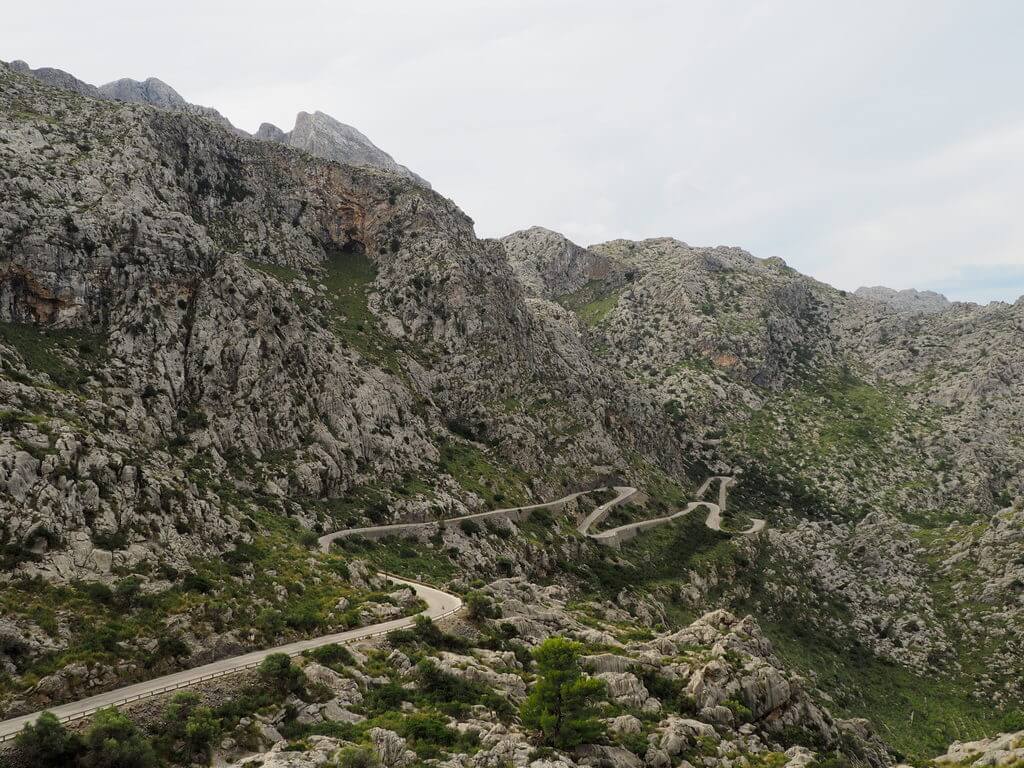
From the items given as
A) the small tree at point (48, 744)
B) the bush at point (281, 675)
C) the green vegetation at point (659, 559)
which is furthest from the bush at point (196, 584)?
the green vegetation at point (659, 559)

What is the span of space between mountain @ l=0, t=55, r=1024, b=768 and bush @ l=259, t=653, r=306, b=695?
14 centimetres

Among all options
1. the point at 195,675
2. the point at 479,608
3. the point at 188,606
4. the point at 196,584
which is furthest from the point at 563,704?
the point at 196,584

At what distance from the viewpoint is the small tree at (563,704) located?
33281 mm

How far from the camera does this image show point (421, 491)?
286 ft

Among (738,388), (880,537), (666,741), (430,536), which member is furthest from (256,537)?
(738,388)

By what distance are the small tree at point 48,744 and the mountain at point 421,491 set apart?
2.17 meters

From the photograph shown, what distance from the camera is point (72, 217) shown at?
75750 mm

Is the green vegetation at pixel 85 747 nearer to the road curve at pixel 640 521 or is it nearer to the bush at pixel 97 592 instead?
the bush at pixel 97 592

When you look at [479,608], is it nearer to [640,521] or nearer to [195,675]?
[195,675]

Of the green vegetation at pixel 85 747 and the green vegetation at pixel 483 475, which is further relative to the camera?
the green vegetation at pixel 483 475

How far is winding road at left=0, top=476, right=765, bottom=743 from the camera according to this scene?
29.5 m

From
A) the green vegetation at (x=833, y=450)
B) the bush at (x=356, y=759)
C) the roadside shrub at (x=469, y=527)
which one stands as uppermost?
the green vegetation at (x=833, y=450)

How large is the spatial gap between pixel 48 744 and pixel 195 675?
963 centimetres

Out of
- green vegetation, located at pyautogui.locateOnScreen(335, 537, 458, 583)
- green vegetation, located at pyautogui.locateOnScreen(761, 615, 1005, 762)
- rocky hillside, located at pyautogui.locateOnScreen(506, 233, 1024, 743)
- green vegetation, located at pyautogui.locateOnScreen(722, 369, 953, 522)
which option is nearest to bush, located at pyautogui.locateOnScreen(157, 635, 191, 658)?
green vegetation, located at pyautogui.locateOnScreen(335, 537, 458, 583)
